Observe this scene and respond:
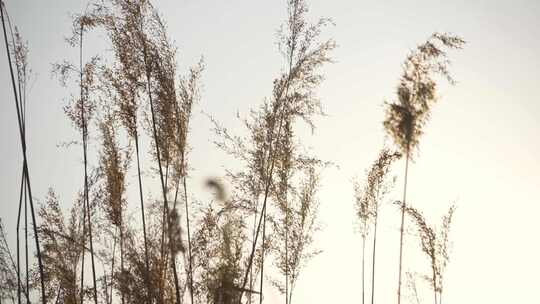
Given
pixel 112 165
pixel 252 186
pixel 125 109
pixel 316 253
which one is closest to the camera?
pixel 125 109

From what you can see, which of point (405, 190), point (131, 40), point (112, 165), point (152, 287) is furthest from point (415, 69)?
point (112, 165)

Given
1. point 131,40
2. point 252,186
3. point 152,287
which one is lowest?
point 152,287

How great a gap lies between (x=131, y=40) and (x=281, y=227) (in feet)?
13.2

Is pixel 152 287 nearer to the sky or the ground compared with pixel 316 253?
nearer to the ground

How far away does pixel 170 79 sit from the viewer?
17.6ft

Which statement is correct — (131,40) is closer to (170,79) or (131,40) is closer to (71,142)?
(170,79)

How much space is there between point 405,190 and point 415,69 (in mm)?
1383

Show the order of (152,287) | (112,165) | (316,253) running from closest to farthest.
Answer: (152,287)
(112,165)
(316,253)

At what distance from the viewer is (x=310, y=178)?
8672 mm

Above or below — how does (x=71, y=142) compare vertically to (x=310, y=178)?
below

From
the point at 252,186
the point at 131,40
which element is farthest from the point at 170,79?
the point at 252,186

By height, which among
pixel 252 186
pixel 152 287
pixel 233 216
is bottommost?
pixel 152 287

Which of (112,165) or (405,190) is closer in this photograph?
(405,190)

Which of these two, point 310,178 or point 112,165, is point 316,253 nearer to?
point 310,178
